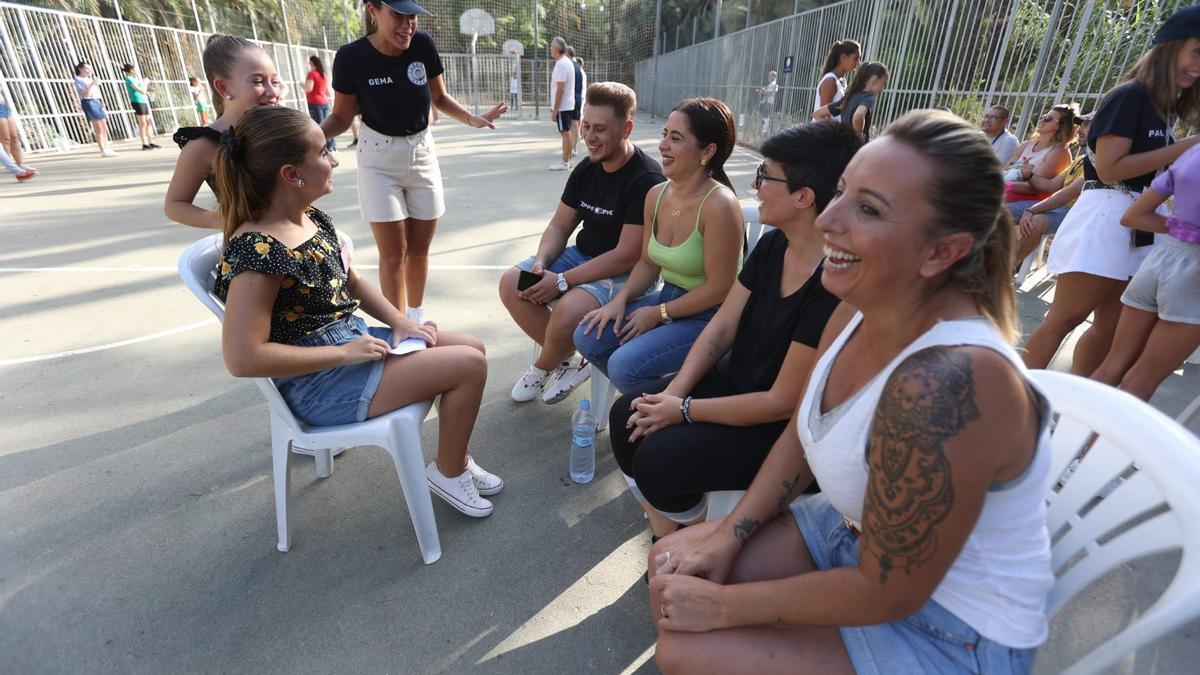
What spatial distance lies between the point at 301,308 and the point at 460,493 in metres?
0.93

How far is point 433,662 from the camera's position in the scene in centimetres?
172

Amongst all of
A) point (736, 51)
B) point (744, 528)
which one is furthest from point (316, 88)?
point (744, 528)

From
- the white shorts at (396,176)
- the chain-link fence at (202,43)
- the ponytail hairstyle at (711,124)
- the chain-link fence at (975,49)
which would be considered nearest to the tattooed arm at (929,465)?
the ponytail hairstyle at (711,124)

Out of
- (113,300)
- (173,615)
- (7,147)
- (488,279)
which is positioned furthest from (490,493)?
(7,147)

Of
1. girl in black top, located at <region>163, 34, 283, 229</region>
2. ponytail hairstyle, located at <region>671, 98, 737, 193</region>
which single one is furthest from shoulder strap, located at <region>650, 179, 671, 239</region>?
girl in black top, located at <region>163, 34, 283, 229</region>

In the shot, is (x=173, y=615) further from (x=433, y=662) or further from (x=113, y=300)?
(x=113, y=300)

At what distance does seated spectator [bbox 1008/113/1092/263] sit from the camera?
3637mm

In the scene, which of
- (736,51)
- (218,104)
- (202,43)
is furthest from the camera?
(736,51)

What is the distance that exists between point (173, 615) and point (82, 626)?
0.26 meters

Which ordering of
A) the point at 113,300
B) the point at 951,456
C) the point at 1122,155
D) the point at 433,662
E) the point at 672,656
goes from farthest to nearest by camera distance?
1. the point at 113,300
2. the point at 1122,155
3. the point at 433,662
4. the point at 672,656
5. the point at 951,456

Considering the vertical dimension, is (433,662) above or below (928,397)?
below

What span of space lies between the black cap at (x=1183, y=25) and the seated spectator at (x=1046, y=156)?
2.57 metres

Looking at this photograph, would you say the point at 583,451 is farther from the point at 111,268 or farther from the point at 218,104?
the point at 111,268

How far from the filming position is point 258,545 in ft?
7.02
